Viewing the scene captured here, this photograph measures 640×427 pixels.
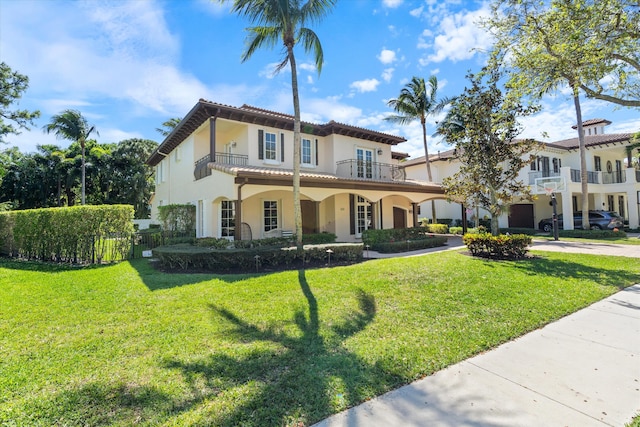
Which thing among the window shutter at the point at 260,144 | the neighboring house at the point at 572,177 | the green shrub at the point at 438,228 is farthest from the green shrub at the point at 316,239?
the neighboring house at the point at 572,177

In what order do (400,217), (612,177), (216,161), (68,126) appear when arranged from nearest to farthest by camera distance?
(216,161) → (400,217) → (612,177) → (68,126)

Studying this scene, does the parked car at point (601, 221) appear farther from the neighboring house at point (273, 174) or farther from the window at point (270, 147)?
the window at point (270, 147)

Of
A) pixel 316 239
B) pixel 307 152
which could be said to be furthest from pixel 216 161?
pixel 316 239

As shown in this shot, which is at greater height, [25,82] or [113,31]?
[25,82]

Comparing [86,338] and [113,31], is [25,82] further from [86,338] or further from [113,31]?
[86,338]

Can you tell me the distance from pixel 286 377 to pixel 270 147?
13.3 metres

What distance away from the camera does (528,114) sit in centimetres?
1145

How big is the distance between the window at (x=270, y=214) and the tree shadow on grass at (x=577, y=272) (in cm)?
1025

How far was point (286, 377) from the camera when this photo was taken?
3.62m

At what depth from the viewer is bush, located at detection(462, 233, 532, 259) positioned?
10.7 meters

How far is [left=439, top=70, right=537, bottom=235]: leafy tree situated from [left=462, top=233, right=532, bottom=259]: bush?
4.05ft

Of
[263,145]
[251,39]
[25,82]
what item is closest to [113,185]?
[25,82]

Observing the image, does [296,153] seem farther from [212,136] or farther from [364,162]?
[364,162]

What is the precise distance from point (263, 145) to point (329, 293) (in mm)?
10319
